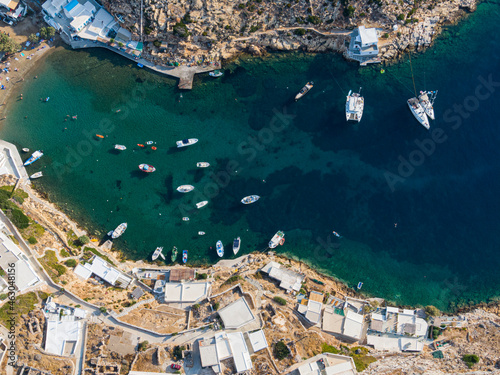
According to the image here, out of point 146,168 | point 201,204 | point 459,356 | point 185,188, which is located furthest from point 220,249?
point 459,356

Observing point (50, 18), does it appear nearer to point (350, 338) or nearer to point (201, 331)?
point (201, 331)

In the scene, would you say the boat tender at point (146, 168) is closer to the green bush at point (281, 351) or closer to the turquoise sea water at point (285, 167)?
the turquoise sea water at point (285, 167)

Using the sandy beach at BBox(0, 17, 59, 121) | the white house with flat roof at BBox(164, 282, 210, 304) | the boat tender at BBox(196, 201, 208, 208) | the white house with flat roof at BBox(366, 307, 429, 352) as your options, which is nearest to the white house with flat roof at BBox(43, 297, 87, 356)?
the white house with flat roof at BBox(164, 282, 210, 304)

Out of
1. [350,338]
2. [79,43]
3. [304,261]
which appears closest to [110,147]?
[79,43]

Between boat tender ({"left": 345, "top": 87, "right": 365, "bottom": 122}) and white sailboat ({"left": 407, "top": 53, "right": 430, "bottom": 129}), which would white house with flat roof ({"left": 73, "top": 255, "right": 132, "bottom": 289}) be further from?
white sailboat ({"left": 407, "top": 53, "right": 430, "bottom": 129})

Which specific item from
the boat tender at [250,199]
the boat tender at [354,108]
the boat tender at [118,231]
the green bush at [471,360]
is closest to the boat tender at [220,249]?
the boat tender at [250,199]

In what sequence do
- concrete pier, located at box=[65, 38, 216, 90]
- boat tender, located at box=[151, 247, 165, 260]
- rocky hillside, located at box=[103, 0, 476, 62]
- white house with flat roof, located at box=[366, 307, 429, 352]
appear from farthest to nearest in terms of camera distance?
concrete pier, located at box=[65, 38, 216, 90]
boat tender, located at box=[151, 247, 165, 260]
rocky hillside, located at box=[103, 0, 476, 62]
white house with flat roof, located at box=[366, 307, 429, 352]
